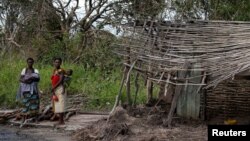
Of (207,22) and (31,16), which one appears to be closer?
(207,22)

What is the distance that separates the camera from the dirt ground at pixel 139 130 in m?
8.19

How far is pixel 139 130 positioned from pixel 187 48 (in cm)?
178

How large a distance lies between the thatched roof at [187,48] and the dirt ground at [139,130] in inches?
33.6

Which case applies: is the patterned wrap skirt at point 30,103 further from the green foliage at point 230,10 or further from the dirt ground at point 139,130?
the green foliage at point 230,10

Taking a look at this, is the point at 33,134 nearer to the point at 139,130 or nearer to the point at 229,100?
the point at 139,130

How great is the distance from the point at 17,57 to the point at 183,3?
667 centimetres

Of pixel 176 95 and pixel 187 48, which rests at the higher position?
pixel 187 48

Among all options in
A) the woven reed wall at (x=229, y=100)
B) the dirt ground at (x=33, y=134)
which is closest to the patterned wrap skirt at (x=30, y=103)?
the dirt ground at (x=33, y=134)

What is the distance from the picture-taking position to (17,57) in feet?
60.8

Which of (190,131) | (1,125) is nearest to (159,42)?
(190,131)

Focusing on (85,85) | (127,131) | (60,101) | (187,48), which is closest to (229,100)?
(187,48)

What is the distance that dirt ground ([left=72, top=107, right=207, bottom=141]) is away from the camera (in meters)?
8.19

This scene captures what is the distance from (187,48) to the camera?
357 inches

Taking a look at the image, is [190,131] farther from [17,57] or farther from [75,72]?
[17,57]
